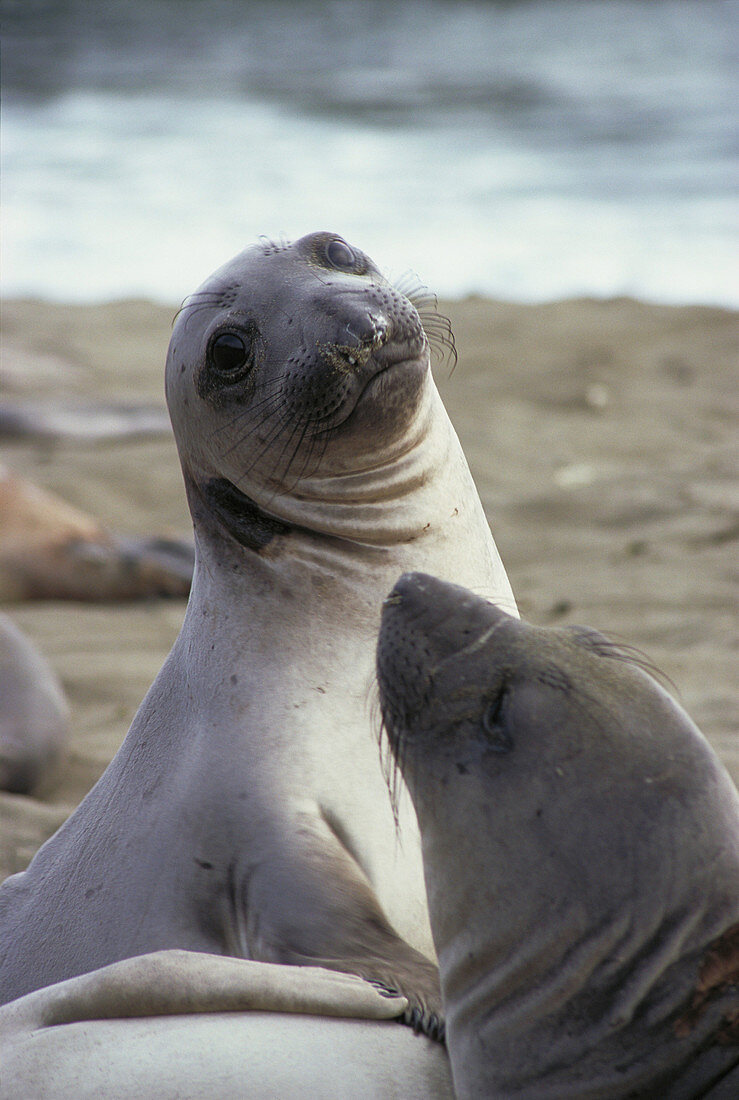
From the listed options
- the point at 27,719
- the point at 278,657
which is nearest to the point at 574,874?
the point at 278,657

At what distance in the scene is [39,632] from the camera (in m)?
5.30

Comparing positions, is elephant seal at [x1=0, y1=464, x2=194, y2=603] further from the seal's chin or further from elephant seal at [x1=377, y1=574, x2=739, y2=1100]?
elephant seal at [x1=377, y1=574, x2=739, y2=1100]

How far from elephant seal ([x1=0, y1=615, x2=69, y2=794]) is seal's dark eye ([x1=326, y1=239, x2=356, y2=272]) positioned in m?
1.81

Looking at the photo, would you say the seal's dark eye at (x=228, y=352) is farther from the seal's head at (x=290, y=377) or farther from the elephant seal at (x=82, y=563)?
the elephant seal at (x=82, y=563)

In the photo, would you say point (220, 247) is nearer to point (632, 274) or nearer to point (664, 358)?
point (632, 274)

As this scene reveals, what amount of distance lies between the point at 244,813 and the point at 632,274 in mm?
10616

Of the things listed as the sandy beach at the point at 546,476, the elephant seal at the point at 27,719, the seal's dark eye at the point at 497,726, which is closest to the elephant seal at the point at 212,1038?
the seal's dark eye at the point at 497,726

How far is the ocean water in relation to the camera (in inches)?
517

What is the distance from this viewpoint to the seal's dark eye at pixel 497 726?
5.54ft

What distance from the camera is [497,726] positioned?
171cm

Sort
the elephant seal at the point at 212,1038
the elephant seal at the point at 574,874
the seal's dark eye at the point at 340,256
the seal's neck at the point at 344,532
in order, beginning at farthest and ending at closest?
the seal's dark eye at the point at 340,256 < the seal's neck at the point at 344,532 < the elephant seal at the point at 212,1038 < the elephant seal at the point at 574,874

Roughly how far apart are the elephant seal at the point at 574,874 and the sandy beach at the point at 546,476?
5.77 feet

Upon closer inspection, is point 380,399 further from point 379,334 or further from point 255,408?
point 255,408

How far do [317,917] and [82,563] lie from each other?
3900 millimetres
